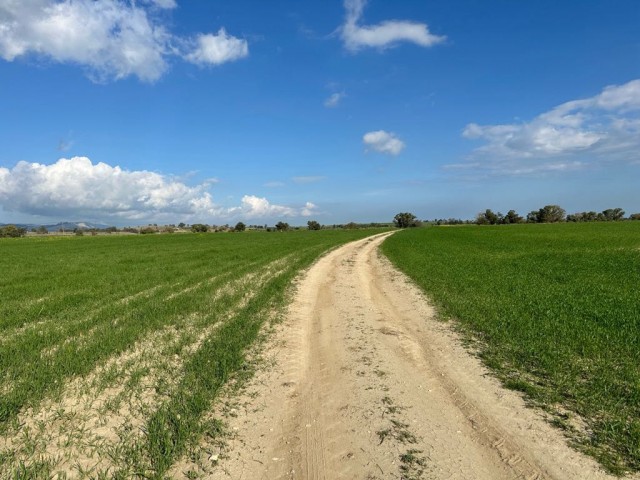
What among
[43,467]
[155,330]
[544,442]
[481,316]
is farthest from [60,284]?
[544,442]

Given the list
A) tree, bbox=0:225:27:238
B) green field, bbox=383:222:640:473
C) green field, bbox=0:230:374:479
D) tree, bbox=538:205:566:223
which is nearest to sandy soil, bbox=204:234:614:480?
green field, bbox=383:222:640:473

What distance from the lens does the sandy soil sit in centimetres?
423

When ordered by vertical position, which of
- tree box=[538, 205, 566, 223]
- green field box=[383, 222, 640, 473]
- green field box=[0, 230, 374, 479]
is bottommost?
→ green field box=[0, 230, 374, 479]

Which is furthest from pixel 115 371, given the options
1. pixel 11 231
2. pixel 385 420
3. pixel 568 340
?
pixel 11 231

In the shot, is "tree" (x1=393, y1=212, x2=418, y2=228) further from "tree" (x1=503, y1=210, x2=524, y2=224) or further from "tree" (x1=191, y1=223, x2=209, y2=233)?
"tree" (x1=191, y1=223, x2=209, y2=233)

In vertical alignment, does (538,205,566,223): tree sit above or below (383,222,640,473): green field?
above

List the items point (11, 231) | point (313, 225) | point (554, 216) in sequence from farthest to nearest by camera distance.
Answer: point (313, 225)
point (554, 216)
point (11, 231)

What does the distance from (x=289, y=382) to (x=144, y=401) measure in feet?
7.68

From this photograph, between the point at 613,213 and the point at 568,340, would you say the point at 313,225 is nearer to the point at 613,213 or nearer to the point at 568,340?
the point at 613,213

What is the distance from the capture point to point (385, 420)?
5270mm

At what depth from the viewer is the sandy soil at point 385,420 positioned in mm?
4234

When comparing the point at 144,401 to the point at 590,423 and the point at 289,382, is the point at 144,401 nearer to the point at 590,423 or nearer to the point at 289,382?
the point at 289,382

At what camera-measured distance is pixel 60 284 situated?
55.5 ft

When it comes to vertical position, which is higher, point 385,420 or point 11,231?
point 11,231
